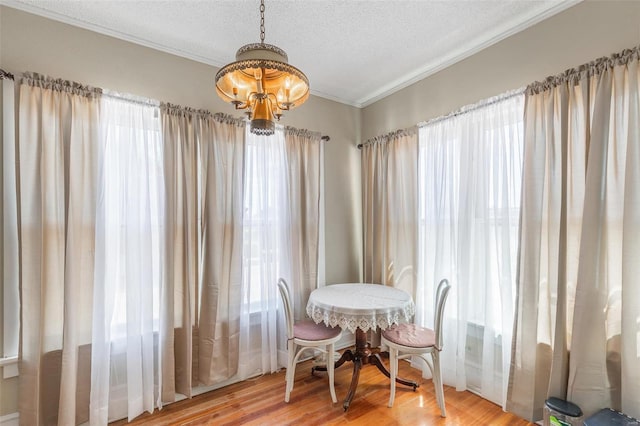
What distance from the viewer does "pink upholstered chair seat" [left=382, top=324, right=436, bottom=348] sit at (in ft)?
7.25

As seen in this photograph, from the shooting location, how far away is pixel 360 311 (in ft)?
7.16

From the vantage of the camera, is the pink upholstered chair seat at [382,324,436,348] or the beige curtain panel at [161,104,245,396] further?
the beige curtain panel at [161,104,245,396]

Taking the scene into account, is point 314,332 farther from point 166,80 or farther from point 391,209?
point 166,80

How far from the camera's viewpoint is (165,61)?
7.93 feet

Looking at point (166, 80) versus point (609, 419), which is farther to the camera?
point (166, 80)

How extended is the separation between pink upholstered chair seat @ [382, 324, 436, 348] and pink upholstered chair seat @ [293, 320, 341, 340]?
430 millimetres

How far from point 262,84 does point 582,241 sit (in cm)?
209

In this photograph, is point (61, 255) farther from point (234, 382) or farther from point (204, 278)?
point (234, 382)

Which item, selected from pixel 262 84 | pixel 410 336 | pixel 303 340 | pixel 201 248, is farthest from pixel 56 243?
pixel 410 336

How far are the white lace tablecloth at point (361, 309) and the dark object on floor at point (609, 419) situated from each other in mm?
1106

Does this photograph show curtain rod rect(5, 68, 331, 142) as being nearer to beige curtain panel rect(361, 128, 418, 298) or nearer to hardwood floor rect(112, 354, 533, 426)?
beige curtain panel rect(361, 128, 418, 298)

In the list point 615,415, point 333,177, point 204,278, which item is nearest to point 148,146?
point 204,278

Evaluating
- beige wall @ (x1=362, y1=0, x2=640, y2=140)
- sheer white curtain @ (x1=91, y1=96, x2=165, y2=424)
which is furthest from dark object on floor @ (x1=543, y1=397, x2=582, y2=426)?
sheer white curtain @ (x1=91, y1=96, x2=165, y2=424)

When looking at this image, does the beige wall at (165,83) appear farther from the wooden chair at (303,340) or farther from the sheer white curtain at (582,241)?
the sheer white curtain at (582,241)
